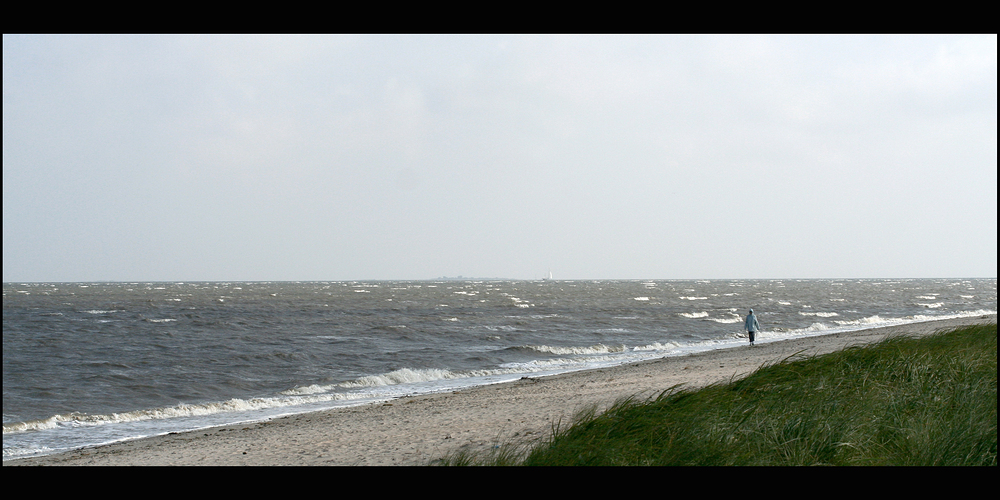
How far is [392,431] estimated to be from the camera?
11578 millimetres

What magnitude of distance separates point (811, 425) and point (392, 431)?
7341 mm

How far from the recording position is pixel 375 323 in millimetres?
42219

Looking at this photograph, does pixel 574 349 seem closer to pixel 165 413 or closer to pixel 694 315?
pixel 165 413

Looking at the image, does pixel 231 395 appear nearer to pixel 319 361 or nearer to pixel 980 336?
pixel 319 361

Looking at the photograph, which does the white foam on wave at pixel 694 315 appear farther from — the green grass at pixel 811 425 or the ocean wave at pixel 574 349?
the green grass at pixel 811 425

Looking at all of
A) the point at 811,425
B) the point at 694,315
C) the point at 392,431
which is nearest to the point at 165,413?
the point at 392,431

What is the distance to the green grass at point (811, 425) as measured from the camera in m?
6.00

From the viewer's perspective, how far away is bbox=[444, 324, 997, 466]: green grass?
6.00m

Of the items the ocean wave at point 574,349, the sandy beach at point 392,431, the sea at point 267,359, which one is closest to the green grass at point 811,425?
the sandy beach at point 392,431

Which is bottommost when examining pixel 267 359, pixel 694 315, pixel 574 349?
pixel 694 315

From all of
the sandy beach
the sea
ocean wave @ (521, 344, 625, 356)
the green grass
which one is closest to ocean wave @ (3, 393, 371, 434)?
the sea
